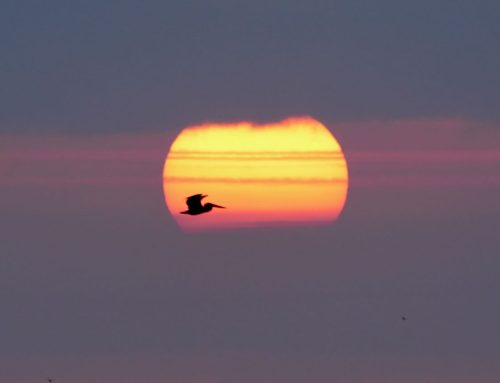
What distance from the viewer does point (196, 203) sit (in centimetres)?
5603
